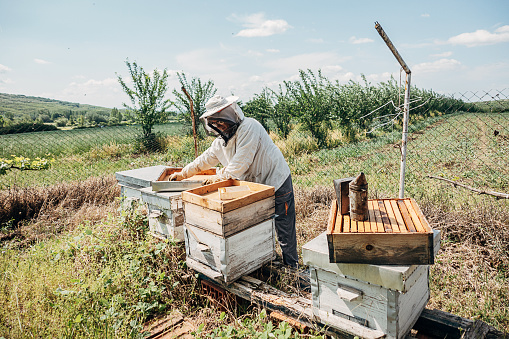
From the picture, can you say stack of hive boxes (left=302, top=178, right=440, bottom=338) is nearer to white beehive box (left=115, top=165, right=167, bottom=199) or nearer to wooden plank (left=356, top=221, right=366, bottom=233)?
wooden plank (left=356, top=221, right=366, bottom=233)

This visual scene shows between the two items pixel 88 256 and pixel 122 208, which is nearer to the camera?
pixel 88 256

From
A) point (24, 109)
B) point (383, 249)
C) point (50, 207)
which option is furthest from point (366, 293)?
point (24, 109)

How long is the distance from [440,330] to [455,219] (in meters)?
2.24

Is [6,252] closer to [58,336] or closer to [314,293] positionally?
[58,336]

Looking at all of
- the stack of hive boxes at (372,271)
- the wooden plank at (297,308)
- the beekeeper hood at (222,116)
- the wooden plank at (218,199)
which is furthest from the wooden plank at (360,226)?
the beekeeper hood at (222,116)

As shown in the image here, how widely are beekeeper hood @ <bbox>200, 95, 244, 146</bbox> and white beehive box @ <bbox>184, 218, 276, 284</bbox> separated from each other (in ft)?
3.79

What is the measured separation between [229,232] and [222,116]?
53.8 inches

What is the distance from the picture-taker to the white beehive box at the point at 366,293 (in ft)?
6.04

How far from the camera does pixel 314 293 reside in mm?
2186

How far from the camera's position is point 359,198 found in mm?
2043

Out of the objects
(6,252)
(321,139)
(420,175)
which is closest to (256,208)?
(6,252)

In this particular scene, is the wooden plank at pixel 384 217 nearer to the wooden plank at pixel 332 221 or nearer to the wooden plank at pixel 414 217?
the wooden plank at pixel 414 217

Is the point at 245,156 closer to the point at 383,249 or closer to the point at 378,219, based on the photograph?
the point at 378,219

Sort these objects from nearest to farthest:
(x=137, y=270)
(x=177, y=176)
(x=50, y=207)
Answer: (x=137, y=270)
(x=177, y=176)
(x=50, y=207)
